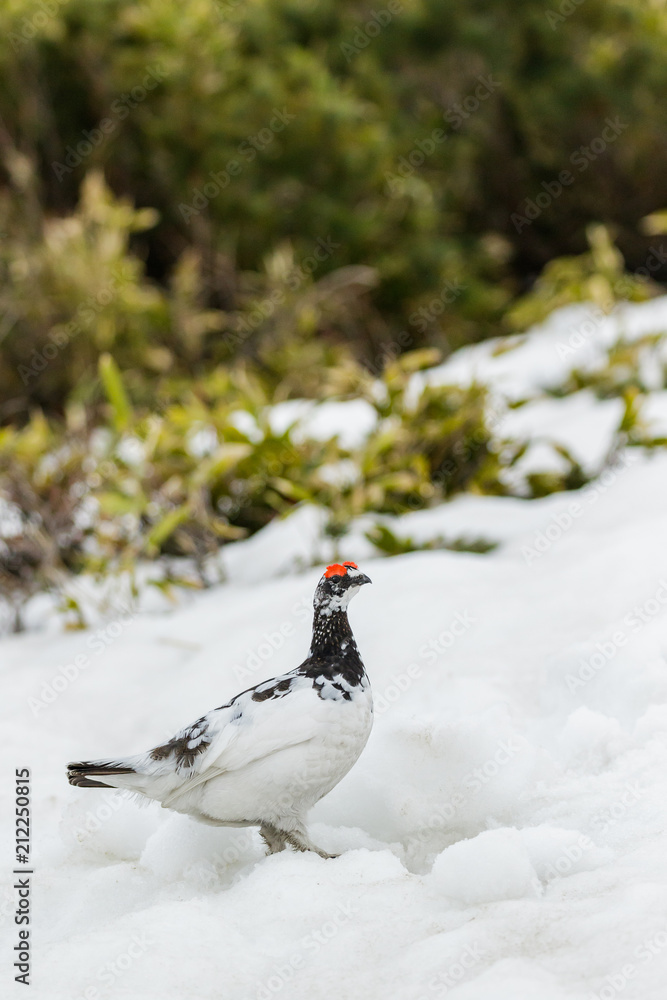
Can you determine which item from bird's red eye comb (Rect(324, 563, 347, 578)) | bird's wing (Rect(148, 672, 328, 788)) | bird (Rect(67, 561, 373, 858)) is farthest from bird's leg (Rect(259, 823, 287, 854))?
bird's red eye comb (Rect(324, 563, 347, 578))

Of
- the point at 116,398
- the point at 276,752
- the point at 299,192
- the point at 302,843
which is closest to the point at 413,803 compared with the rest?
the point at 302,843

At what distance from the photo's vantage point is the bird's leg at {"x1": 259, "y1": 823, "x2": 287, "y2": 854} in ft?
4.01

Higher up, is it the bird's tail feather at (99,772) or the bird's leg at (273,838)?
the bird's tail feather at (99,772)

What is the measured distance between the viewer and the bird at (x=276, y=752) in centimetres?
114

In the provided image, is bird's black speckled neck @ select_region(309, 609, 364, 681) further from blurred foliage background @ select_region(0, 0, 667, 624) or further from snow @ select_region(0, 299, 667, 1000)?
blurred foliage background @ select_region(0, 0, 667, 624)

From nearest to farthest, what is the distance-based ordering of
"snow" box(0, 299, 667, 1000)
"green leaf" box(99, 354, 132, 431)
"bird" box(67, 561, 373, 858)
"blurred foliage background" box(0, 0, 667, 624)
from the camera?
"snow" box(0, 299, 667, 1000)
"bird" box(67, 561, 373, 858)
"green leaf" box(99, 354, 132, 431)
"blurred foliage background" box(0, 0, 667, 624)

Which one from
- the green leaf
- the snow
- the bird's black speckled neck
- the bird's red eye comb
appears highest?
the bird's red eye comb

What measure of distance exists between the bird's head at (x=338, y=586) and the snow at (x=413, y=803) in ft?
0.99

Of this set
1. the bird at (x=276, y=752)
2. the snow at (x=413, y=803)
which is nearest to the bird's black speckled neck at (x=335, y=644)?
the bird at (x=276, y=752)

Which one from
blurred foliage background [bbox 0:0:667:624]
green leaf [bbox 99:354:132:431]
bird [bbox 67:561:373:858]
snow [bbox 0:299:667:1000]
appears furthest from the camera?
blurred foliage background [bbox 0:0:667:624]

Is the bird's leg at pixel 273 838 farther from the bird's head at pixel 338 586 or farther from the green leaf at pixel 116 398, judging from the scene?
the green leaf at pixel 116 398

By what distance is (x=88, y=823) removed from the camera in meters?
1.41

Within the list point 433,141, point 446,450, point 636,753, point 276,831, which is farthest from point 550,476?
point 433,141

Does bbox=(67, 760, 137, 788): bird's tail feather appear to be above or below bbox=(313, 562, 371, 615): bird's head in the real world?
below
